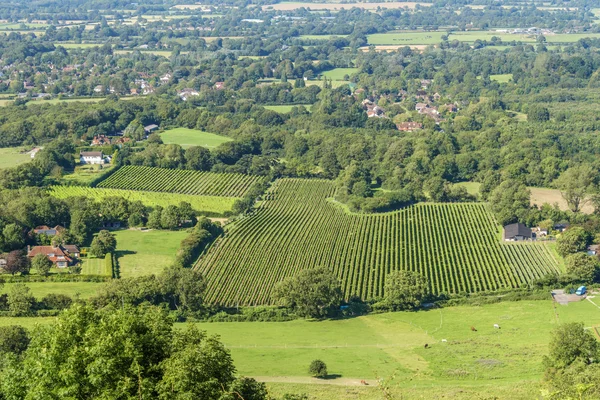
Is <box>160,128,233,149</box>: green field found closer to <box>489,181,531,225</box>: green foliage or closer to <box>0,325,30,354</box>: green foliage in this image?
<box>489,181,531,225</box>: green foliage

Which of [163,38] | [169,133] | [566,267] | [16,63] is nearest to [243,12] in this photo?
[163,38]

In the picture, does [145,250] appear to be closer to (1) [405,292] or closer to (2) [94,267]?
(2) [94,267]

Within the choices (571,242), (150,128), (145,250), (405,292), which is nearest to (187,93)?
(150,128)

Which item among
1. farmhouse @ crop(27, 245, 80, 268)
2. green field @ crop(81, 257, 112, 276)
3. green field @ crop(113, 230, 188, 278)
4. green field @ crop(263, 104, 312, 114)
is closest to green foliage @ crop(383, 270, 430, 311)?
green field @ crop(113, 230, 188, 278)

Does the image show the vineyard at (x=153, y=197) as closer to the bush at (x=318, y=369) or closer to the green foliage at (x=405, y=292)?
the green foliage at (x=405, y=292)

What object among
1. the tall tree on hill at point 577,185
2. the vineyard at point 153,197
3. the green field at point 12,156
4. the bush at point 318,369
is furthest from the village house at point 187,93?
the bush at point 318,369

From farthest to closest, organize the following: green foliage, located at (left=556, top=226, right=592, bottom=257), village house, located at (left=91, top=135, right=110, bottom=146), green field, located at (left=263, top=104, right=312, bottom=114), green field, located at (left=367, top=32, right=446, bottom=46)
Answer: green field, located at (left=367, top=32, right=446, bottom=46) < green field, located at (left=263, top=104, right=312, bottom=114) < village house, located at (left=91, top=135, right=110, bottom=146) < green foliage, located at (left=556, top=226, right=592, bottom=257)
